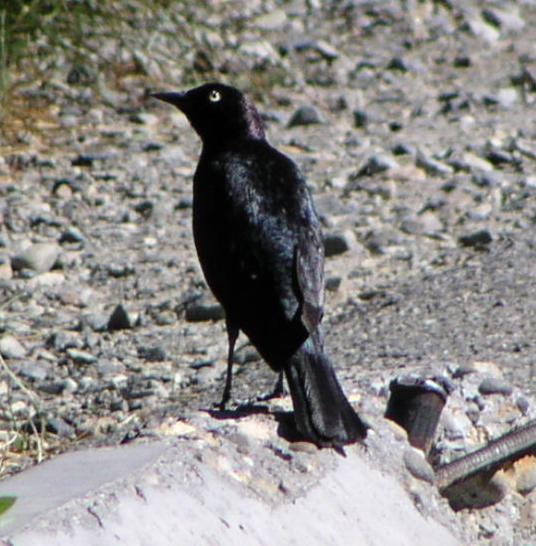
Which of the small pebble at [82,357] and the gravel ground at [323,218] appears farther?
the small pebble at [82,357]

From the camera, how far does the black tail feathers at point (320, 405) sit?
13.0 ft

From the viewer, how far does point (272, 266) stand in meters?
4.34

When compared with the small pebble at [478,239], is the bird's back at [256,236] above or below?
above

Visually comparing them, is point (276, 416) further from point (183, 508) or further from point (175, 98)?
point (175, 98)

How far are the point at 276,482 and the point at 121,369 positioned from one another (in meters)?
1.92

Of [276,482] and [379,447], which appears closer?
[276,482]

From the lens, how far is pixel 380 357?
5.20m

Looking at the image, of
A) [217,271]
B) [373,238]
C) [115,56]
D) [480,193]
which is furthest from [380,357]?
[115,56]

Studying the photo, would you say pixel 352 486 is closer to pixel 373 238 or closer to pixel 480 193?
pixel 373 238

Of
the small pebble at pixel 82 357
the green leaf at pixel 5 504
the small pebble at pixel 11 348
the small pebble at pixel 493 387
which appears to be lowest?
the small pebble at pixel 11 348

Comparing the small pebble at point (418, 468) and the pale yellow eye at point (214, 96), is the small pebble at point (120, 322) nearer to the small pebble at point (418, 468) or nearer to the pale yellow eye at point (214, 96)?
the pale yellow eye at point (214, 96)

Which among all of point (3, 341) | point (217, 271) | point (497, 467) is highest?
point (217, 271)

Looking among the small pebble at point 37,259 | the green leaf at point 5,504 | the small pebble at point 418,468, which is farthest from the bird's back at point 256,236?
the small pebble at point 37,259

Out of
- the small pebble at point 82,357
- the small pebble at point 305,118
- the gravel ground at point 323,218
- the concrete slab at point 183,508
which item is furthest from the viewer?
the small pebble at point 305,118
